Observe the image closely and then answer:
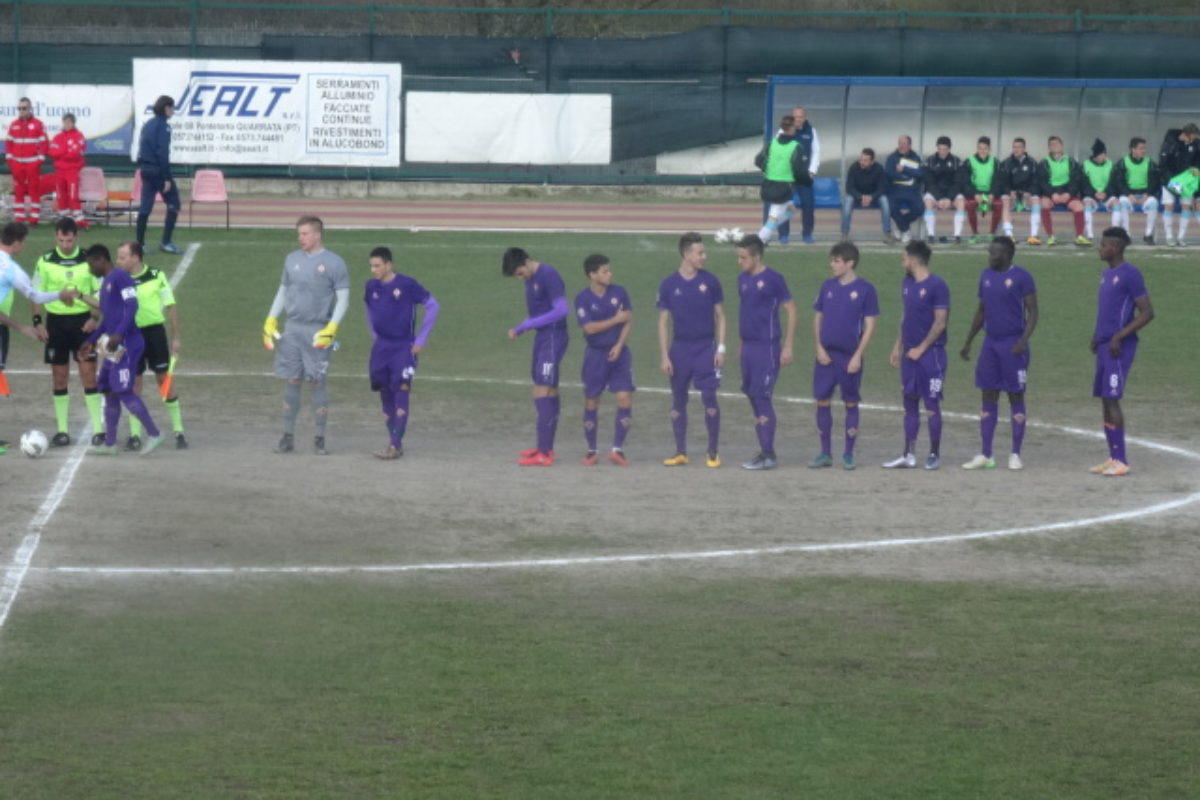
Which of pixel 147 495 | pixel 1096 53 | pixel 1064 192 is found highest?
pixel 1096 53

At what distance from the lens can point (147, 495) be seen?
1506 cm

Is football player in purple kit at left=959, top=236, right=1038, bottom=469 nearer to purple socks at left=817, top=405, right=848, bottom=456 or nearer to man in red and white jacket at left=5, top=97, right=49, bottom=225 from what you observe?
purple socks at left=817, top=405, right=848, bottom=456

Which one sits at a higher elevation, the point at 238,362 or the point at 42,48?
the point at 42,48

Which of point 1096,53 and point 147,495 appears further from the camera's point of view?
point 1096,53

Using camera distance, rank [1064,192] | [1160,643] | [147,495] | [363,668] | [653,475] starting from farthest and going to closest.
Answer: [1064,192] < [653,475] < [147,495] < [1160,643] < [363,668]

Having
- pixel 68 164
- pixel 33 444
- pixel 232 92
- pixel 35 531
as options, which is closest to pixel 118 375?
pixel 33 444

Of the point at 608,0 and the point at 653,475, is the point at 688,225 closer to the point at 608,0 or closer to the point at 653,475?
the point at 608,0

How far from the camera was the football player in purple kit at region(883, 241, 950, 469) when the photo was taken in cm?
1645

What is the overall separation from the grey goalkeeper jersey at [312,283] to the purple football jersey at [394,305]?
0.31 m

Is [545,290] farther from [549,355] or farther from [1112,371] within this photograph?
[1112,371]

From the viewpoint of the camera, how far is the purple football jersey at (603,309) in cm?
1662

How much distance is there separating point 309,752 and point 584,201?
3426 cm

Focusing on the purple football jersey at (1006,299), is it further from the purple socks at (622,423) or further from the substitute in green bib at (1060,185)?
the substitute in green bib at (1060,185)

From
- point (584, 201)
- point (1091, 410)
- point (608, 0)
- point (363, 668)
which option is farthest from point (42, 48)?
point (363, 668)
